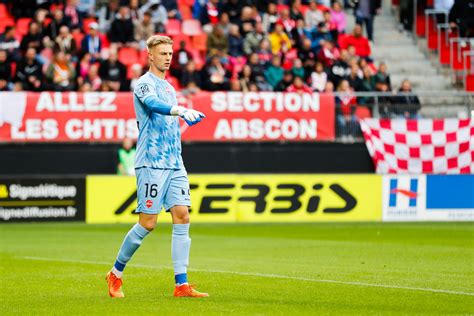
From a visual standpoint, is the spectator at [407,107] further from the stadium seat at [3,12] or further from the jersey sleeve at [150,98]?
the jersey sleeve at [150,98]

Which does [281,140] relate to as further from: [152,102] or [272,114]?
[152,102]

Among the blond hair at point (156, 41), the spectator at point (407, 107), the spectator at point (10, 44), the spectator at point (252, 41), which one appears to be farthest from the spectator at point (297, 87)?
the blond hair at point (156, 41)

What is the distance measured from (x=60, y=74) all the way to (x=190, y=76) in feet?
9.25

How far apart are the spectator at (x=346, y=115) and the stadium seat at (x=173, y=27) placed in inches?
180

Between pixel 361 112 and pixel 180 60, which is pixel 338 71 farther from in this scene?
pixel 180 60

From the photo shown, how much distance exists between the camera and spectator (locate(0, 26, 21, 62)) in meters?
25.0

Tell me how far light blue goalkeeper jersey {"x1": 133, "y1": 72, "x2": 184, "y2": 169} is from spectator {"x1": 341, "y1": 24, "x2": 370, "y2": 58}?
18.5 metres

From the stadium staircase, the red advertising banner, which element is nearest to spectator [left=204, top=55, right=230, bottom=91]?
the red advertising banner

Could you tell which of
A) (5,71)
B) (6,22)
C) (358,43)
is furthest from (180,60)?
(358,43)

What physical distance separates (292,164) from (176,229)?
48.5ft

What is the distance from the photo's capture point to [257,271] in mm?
13523

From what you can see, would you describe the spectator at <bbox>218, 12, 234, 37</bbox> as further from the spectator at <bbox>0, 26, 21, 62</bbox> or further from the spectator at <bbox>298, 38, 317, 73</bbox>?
the spectator at <bbox>0, 26, 21, 62</bbox>

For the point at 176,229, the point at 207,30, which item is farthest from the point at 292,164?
the point at 176,229

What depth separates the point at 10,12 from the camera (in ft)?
89.6
